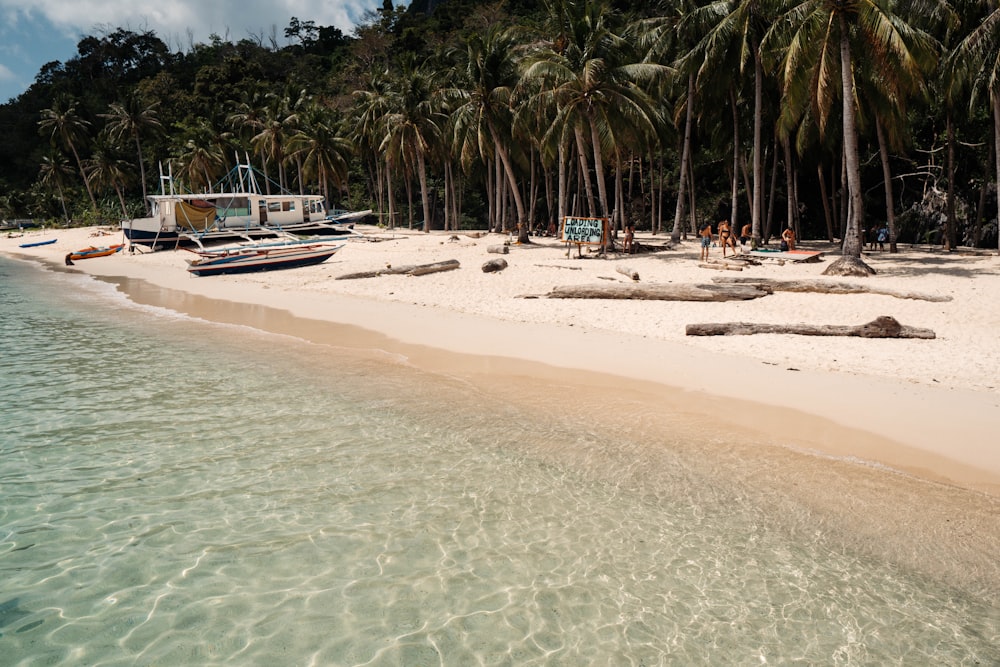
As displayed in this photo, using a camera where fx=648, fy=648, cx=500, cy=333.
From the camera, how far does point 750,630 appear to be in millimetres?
4293

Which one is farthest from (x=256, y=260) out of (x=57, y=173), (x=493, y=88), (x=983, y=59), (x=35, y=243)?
(x=57, y=173)

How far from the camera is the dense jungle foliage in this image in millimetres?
21344

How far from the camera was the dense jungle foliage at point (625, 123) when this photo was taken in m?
21.3

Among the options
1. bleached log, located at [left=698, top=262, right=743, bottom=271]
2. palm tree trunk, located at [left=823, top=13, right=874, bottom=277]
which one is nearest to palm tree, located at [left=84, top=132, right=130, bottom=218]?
bleached log, located at [left=698, top=262, right=743, bottom=271]

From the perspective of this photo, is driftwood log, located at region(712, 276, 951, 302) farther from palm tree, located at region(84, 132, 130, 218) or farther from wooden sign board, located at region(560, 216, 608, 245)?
palm tree, located at region(84, 132, 130, 218)

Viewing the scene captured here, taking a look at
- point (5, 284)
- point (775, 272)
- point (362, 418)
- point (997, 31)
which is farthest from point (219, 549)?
point (5, 284)

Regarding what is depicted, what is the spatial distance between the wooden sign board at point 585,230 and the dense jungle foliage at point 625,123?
253 cm

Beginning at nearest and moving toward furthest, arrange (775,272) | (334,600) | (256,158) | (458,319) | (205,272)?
1. (334,600)
2. (458,319)
3. (775,272)
4. (205,272)
5. (256,158)

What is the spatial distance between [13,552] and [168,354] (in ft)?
25.6

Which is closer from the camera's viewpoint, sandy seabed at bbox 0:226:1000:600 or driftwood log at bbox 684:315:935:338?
sandy seabed at bbox 0:226:1000:600

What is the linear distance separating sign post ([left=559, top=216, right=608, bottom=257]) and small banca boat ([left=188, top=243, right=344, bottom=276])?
10583mm

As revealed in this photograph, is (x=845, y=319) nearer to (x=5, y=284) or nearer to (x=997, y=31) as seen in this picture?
(x=997, y=31)

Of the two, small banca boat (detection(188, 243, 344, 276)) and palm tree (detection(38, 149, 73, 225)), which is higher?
palm tree (detection(38, 149, 73, 225))

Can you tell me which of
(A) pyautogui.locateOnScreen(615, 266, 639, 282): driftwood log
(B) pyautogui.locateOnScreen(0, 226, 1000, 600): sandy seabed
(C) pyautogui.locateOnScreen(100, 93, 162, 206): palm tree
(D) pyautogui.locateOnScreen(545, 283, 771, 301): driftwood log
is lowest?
(B) pyautogui.locateOnScreen(0, 226, 1000, 600): sandy seabed
